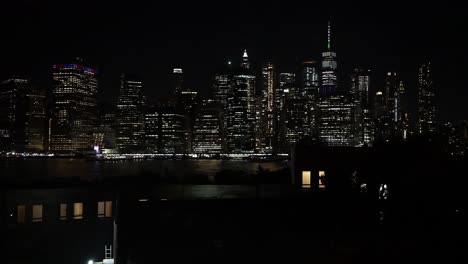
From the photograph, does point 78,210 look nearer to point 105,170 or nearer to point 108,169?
point 105,170

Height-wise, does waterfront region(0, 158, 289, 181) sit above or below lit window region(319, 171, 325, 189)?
below

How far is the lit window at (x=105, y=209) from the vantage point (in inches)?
923

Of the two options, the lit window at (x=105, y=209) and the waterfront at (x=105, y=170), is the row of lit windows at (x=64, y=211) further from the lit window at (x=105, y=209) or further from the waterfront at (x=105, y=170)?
the waterfront at (x=105, y=170)

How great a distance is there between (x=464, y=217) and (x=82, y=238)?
14.1 m

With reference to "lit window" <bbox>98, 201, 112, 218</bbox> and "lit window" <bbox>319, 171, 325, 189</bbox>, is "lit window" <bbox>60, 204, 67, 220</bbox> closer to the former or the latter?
"lit window" <bbox>98, 201, 112, 218</bbox>

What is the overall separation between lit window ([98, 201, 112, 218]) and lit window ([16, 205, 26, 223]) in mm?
2916

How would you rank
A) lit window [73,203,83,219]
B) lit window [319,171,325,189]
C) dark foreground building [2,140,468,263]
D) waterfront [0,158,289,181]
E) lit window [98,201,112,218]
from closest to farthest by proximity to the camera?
dark foreground building [2,140,468,263]
lit window [73,203,83,219]
lit window [98,201,112,218]
lit window [319,171,325,189]
waterfront [0,158,289,181]

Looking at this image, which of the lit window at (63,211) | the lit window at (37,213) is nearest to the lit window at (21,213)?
the lit window at (37,213)

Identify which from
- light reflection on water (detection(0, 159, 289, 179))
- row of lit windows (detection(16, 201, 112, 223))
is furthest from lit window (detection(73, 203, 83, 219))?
light reflection on water (detection(0, 159, 289, 179))

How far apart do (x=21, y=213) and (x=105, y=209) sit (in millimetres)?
3262

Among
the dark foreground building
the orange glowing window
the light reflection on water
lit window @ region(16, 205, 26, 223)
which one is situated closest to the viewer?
the dark foreground building

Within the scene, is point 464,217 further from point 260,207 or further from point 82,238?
point 82,238

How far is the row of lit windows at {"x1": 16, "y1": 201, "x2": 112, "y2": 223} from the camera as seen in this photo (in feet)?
72.0

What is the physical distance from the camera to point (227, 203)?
58.3 feet
